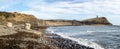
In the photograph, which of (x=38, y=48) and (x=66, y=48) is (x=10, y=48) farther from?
(x=66, y=48)

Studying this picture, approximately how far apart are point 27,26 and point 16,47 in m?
47.9

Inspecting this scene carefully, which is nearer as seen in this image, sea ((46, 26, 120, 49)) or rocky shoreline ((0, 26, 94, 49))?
rocky shoreline ((0, 26, 94, 49))

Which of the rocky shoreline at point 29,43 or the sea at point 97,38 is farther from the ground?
the rocky shoreline at point 29,43

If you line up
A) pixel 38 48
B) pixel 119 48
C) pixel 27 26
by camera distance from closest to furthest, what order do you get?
pixel 38 48, pixel 119 48, pixel 27 26

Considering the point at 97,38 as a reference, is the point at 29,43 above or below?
above

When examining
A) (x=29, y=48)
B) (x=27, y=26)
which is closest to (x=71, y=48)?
(x=29, y=48)

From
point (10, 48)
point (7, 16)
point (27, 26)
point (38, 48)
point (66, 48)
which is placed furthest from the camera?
point (7, 16)

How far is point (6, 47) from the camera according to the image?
2159cm

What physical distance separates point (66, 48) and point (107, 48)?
6.54m

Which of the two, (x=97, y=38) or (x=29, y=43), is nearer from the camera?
(x=29, y=43)

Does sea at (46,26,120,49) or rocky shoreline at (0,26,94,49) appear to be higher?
rocky shoreline at (0,26,94,49)

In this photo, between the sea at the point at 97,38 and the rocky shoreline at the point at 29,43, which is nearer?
the rocky shoreline at the point at 29,43

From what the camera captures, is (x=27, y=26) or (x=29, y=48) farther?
(x=27, y=26)

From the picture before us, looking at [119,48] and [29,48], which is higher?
[29,48]
